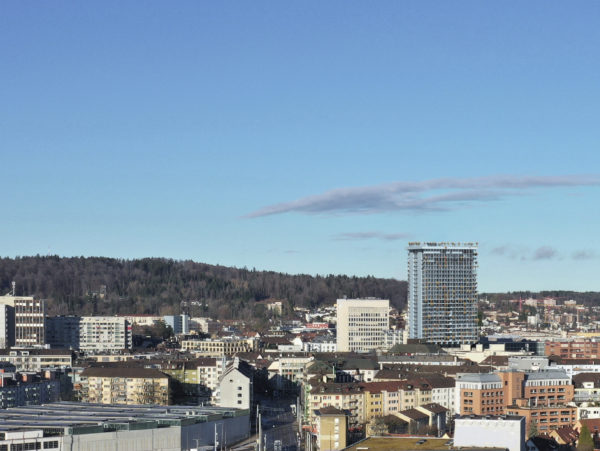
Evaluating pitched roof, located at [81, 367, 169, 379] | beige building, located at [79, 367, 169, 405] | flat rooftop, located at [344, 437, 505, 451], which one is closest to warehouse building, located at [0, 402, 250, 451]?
flat rooftop, located at [344, 437, 505, 451]

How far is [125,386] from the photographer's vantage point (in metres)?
72.8

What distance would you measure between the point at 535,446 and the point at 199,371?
109 feet

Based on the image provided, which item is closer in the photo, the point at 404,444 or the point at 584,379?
the point at 404,444

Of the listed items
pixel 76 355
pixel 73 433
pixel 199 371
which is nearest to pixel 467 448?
pixel 73 433

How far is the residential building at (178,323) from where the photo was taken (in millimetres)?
134913

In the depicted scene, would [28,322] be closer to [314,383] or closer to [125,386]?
[125,386]

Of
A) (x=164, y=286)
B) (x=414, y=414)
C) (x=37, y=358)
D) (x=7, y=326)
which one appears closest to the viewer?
(x=414, y=414)

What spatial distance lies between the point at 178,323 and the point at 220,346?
34.0 m

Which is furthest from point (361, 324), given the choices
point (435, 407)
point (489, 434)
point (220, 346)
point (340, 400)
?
point (489, 434)

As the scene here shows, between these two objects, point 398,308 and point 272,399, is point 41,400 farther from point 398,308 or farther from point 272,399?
point 398,308

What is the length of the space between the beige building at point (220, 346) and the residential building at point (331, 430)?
4798cm

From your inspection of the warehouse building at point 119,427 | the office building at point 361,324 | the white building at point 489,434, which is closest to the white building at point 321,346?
the office building at point 361,324

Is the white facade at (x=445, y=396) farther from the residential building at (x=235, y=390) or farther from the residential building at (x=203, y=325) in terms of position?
the residential building at (x=203, y=325)

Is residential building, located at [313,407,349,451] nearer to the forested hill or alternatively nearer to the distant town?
the distant town
